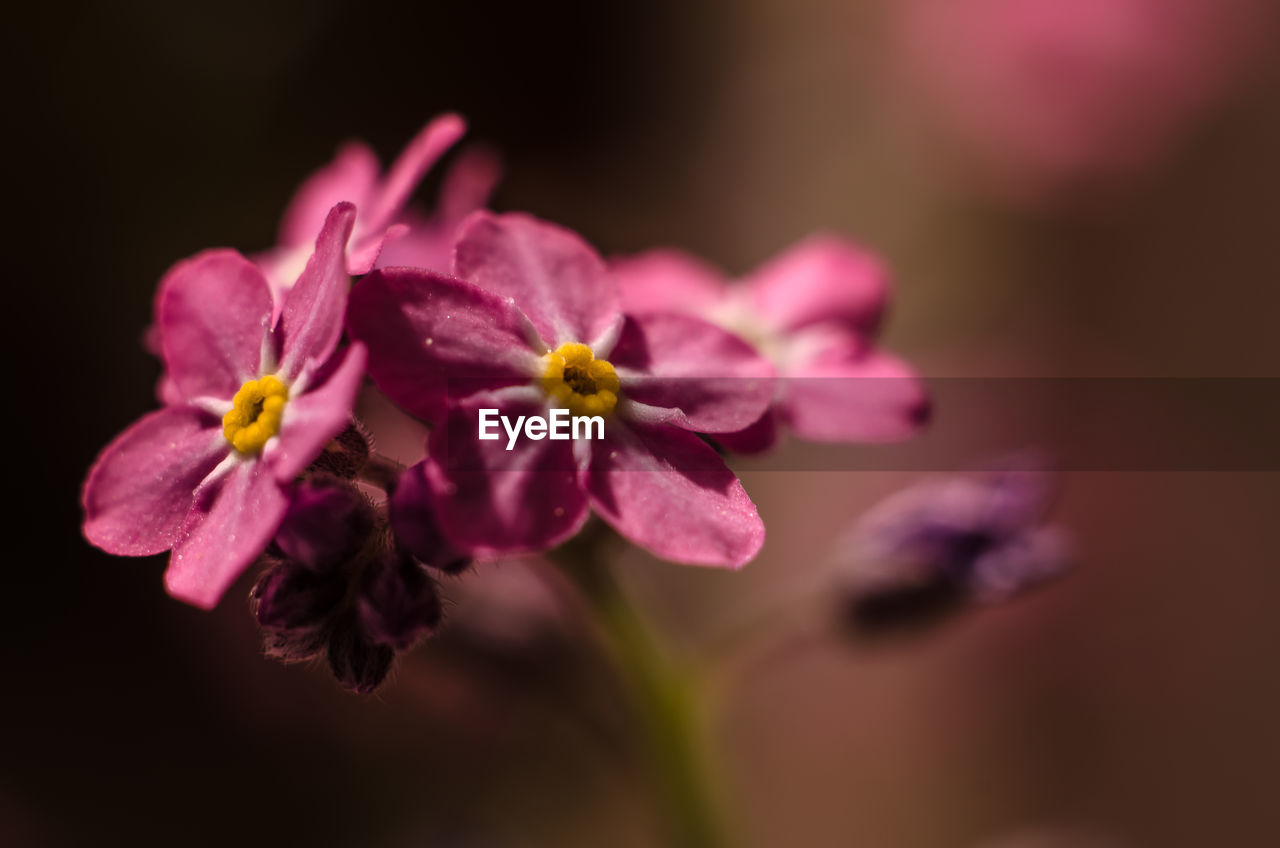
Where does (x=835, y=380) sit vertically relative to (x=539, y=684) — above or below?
above

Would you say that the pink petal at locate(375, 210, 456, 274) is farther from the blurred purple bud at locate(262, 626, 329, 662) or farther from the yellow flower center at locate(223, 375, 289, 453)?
the blurred purple bud at locate(262, 626, 329, 662)

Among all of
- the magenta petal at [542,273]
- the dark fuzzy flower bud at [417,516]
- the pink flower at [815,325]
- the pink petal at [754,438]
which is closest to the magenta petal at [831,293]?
the pink flower at [815,325]

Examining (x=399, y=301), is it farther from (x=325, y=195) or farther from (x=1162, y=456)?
(x=1162, y=456)

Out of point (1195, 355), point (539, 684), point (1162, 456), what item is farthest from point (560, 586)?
point (1195, 355)

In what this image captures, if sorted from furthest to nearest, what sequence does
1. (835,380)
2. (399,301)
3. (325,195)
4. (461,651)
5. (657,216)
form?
(657,216)
(461,651)
(325,195)
(835,380)
(399,301)

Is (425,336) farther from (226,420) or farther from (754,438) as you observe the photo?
(754,438)

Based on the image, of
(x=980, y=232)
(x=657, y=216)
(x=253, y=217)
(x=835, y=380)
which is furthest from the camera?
(x=657, y=216)
